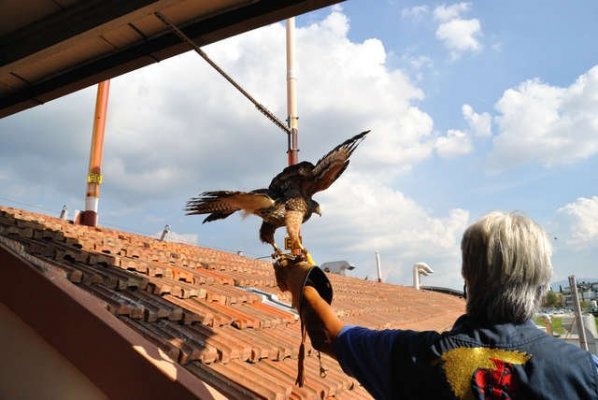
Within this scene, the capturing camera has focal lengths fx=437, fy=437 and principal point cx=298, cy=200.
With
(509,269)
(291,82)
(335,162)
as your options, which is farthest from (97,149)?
(509,269)

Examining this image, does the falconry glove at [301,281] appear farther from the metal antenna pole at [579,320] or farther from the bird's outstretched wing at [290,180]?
the metal antenna pole at [579,320]

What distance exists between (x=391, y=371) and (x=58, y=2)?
2.43 meters

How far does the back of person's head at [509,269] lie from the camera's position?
125 cm

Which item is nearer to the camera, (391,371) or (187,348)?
(391,371)

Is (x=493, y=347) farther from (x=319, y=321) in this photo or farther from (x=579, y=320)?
(x=579, y=320)

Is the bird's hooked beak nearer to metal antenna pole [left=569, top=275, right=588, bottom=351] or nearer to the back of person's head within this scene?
the back of person's head

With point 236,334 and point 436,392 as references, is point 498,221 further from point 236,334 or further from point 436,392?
point 236,334

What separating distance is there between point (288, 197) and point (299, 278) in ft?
1.71

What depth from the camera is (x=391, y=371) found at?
134 cm

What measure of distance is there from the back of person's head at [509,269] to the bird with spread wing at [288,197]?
0.94 meters

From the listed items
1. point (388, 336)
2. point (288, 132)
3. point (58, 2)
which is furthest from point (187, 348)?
point (288, 132)

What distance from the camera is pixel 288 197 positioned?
7.22 ft

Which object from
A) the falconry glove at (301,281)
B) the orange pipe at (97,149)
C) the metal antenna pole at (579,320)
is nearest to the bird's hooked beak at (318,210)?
the falconry glove at (301,281)

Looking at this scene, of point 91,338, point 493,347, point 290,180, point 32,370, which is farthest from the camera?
point 290,180
